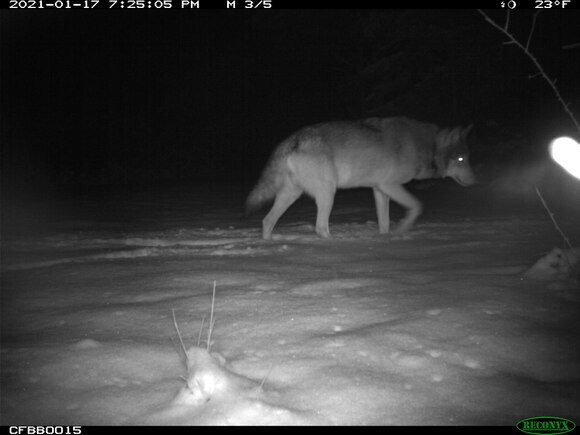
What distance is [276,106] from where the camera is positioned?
89.7ft

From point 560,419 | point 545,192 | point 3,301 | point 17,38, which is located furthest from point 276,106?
point 560,419

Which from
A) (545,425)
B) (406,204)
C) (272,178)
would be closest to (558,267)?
(545,425)

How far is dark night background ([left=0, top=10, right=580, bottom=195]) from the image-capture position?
11477 mm

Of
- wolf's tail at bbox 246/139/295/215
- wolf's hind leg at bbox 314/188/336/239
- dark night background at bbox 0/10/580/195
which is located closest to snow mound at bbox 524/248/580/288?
wolf's hind leg at bbox 314/188/336/239

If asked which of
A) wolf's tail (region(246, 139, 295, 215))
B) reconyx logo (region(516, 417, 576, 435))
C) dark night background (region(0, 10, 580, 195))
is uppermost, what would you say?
dark night background (region(0, 10, 580, 195))

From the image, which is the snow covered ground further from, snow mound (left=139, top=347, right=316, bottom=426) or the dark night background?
the dark night background

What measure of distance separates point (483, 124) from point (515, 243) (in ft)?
30.8

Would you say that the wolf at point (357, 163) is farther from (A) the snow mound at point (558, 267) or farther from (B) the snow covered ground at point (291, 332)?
(A) the snow mound at point (558, 267)

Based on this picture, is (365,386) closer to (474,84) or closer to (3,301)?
(3,301)

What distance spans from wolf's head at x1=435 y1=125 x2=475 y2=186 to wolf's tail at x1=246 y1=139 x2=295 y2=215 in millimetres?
2659

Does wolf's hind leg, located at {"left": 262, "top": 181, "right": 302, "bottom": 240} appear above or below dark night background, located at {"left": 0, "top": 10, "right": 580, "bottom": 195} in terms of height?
below

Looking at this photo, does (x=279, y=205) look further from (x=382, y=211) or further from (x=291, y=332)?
(x=291, y=332)

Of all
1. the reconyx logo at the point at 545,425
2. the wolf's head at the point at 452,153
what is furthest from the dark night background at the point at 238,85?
the reconyx logo at the point at 545,425

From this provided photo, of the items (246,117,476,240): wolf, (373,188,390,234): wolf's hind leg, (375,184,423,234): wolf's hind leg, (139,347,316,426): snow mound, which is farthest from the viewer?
(373,188,390,234): wolf's hind leg
